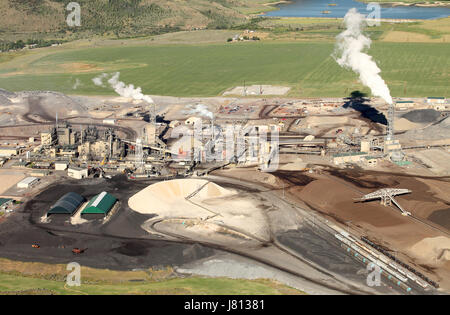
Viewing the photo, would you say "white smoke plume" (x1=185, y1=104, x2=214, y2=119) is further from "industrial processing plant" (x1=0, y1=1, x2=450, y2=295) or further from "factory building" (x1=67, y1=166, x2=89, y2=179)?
"factory building" (x1=67, y1=166, x2=89, y2=179)

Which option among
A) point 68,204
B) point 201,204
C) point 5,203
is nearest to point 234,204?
point 201,204

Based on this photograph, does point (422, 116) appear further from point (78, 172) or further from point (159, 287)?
point (159, 287)

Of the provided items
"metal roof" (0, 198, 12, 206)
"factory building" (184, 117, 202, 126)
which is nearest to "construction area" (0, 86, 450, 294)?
"factory building" (184, 117, 202, 126)

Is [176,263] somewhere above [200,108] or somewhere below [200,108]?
below

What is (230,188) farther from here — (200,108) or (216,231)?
(200,108)

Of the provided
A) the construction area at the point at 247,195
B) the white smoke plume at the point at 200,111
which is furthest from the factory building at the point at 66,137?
the white smoke plume at the point at 200,111
